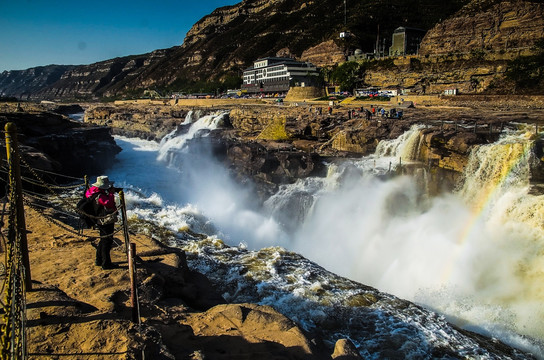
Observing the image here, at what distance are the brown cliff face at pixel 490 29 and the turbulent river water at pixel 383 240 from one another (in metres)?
32.8

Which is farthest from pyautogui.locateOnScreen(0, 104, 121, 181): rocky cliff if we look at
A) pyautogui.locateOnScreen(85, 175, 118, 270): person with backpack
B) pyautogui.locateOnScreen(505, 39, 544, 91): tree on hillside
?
pyautogui.locateOnScreen(505, 39, 544, 91): tree on hillside

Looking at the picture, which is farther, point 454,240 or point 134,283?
point 454,240

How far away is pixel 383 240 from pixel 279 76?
184 ft

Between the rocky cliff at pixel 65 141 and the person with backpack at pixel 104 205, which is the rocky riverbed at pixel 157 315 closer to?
the person with backpack at pixel 104 205

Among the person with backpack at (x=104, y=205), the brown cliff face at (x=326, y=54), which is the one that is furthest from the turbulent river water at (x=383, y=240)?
the brown cliff face at (x=326, y=54)

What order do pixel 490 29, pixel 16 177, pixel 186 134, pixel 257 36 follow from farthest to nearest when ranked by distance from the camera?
pixel 257 36, pixel 490 29, pixel 186 134, pixel 16 177

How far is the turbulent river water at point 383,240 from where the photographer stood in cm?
925

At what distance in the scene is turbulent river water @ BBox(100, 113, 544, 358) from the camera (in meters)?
9.25

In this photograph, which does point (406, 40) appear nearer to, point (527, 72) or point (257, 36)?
point (527, 72)

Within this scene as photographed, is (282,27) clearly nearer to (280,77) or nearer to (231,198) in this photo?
(280,77)

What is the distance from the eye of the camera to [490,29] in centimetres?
4503

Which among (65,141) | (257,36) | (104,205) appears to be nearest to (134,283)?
(104,205)

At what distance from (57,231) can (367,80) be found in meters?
49.3

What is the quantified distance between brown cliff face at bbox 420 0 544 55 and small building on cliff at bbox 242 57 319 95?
20.2 meters
